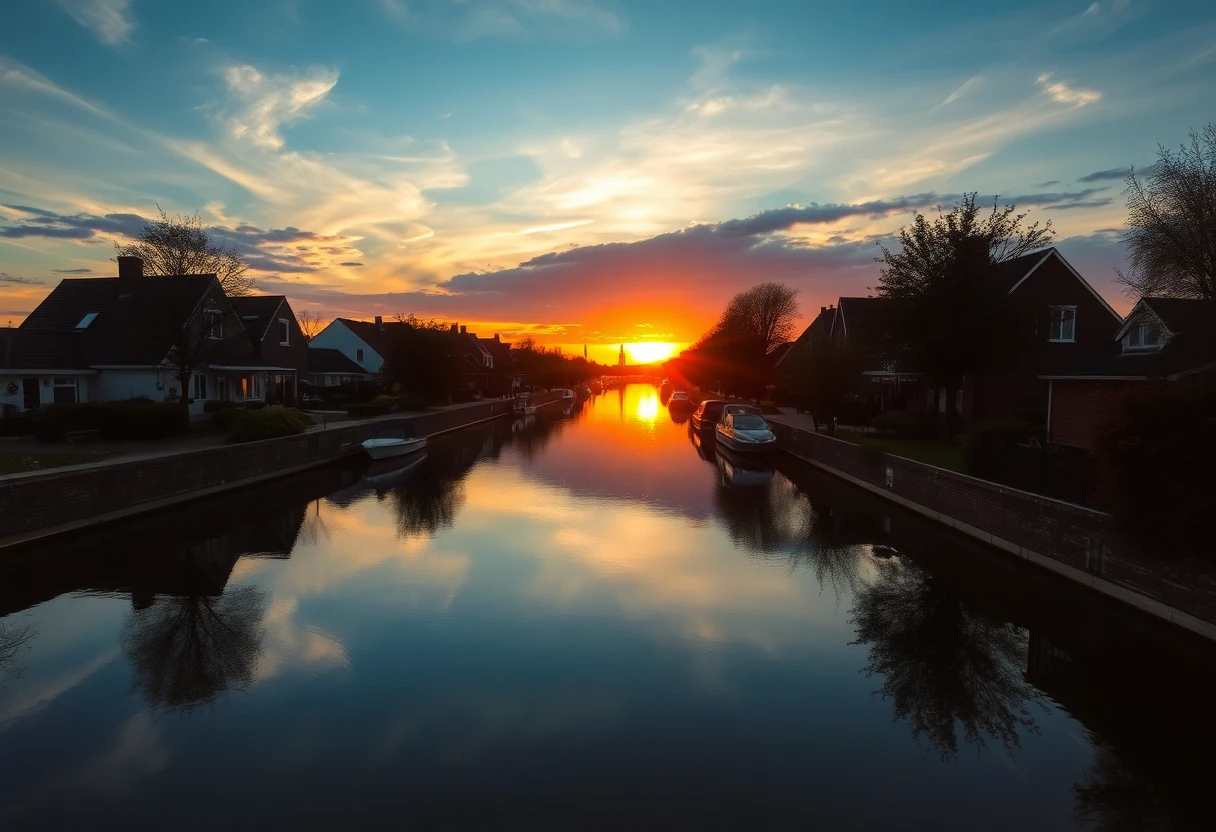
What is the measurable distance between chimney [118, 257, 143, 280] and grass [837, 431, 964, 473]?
1513 inches

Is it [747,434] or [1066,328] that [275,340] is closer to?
[747,434]

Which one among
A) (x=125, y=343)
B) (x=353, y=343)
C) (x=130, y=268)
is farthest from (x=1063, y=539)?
(x=353, y=343)

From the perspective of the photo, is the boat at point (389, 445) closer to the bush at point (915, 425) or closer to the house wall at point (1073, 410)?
the bush at point (915, 425)

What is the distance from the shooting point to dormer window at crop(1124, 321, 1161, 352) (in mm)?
22609

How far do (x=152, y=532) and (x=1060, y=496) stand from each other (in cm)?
1906

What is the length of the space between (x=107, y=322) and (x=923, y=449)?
129 ft

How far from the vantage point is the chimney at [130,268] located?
39.4 meters

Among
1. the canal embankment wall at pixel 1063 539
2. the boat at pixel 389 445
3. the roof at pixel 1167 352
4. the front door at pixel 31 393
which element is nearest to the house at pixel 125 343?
the front door at pixel 31 393

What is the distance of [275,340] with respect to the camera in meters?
46.7

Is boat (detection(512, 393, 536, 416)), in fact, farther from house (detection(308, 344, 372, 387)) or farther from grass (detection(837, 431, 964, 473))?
grass (detection(837, 431, 964, 473))

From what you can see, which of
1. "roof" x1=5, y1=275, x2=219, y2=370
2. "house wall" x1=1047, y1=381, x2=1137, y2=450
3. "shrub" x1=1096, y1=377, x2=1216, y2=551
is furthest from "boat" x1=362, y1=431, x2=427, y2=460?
"shrub" x1=1096, y1=377, x2=1216, y2=551

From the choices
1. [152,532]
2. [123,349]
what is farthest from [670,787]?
[123,349]

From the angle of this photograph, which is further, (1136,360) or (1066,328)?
(1066,328)

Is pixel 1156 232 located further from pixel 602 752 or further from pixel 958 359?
pixel 602 752
